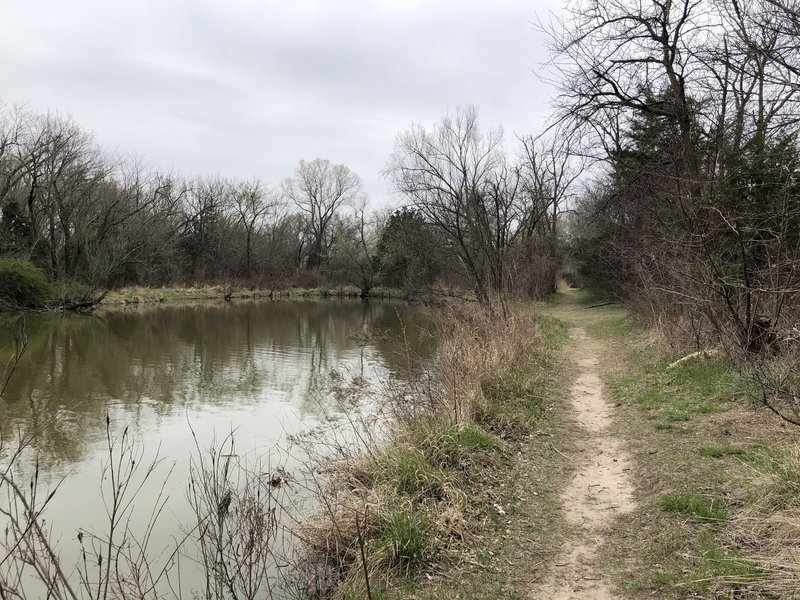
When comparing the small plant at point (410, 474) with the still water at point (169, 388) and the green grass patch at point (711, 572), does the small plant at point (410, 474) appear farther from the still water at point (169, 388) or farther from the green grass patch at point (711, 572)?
the still water at point (169, 388)

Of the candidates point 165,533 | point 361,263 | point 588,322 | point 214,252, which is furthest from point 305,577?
point 214,252

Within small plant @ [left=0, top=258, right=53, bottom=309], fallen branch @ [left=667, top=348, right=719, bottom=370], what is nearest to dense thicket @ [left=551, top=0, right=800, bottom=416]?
fallen branch @ [left=667, top=348, right=719, bottom=370]

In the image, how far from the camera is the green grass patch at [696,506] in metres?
4.21

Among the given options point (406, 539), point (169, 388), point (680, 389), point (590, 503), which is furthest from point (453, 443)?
point (169, 388)

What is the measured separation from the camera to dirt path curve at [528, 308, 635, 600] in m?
3.73

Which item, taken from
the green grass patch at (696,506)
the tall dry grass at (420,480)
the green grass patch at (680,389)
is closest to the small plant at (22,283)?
the tall dry grass at (420,480)

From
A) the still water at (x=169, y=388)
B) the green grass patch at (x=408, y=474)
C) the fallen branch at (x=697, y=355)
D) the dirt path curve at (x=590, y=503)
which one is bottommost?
the still water at (x=169, y=388)

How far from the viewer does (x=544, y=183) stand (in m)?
39.5

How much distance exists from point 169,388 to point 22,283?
19666 mm

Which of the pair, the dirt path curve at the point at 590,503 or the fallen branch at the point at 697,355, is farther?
the fallen branch at the point at 697,355

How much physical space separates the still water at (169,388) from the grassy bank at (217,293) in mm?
11406

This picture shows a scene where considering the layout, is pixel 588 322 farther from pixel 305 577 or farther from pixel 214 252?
pixel 214 252

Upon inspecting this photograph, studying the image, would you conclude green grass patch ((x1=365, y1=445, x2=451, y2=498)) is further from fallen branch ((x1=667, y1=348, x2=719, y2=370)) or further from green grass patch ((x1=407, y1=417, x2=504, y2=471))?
fallen branch ((x1=667, y1=348, x2=719, y2=370))

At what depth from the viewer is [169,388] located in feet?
41.7
